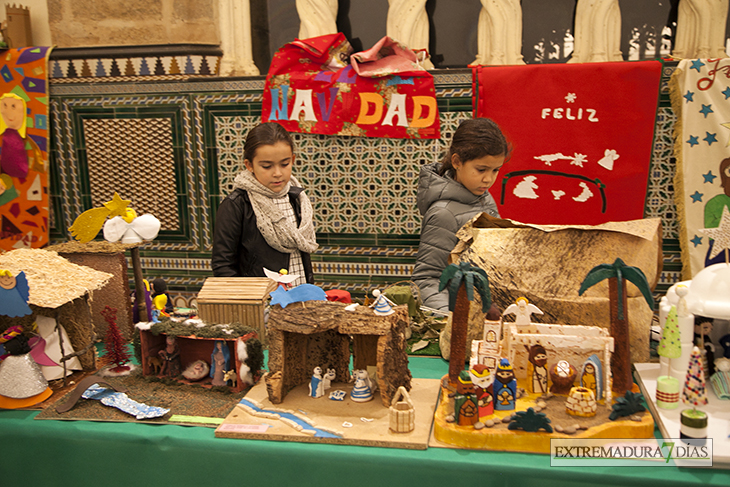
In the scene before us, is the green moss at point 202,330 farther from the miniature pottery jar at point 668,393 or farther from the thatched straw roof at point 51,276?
the miniature pottery jar at point 668,393

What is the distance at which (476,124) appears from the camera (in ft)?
8.50

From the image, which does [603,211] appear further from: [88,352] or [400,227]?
[88,352]

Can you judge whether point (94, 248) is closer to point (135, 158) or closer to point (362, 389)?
point (362, 389)

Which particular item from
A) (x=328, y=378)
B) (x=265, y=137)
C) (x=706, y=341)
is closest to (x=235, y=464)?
(x=328, y=378)

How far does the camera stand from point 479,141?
2.55 meters

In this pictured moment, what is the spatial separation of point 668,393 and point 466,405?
2.00 ft

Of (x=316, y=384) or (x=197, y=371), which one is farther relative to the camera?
(x=197, y=371)

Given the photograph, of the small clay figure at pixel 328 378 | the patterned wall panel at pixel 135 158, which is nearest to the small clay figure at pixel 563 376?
the small clay figure at pixel 328 378

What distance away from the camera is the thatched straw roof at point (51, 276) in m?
2.02

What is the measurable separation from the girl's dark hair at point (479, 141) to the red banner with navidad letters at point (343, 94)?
1580 mm

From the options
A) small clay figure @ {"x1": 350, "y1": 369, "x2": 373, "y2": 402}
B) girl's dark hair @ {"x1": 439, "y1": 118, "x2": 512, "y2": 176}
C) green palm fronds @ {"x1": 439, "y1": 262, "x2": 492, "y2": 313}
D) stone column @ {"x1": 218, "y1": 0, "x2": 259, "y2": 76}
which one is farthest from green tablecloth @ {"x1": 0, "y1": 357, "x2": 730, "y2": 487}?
stone column @ {"x1": 218, "y1": 0, "x2": 259, "y2": 76}

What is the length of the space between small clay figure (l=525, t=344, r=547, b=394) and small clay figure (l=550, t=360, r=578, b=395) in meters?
0.03

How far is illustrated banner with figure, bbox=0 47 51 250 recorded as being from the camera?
450 cm

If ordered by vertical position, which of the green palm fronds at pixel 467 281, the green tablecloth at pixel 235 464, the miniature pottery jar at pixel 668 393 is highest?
the green palm fronds at pixel 467 281
